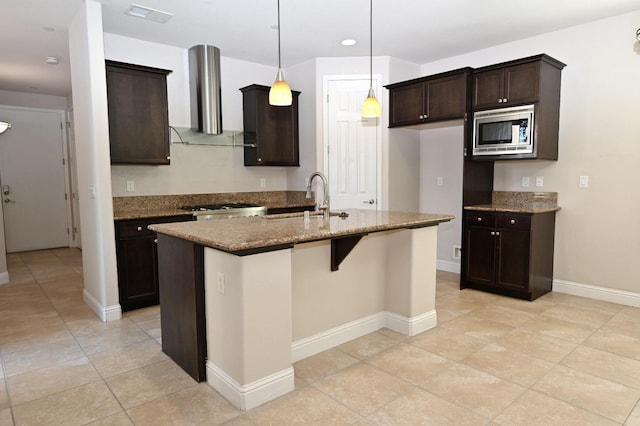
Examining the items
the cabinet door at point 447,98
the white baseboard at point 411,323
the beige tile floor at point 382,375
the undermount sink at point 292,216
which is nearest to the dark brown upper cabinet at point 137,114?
the beige tile floor at point 382,375

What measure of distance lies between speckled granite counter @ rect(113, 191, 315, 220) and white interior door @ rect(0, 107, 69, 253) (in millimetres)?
3823

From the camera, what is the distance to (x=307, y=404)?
2252mm

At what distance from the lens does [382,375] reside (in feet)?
8.46

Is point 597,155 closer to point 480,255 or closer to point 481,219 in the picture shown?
point 481,219

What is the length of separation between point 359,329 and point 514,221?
2053 mm

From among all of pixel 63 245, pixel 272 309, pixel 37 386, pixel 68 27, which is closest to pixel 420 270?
pixel 272 309

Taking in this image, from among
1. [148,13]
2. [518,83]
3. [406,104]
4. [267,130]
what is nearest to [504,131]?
[518,83]

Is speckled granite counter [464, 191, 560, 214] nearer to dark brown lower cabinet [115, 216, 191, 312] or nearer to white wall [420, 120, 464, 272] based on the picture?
white wall [420, 120, 464, 272]

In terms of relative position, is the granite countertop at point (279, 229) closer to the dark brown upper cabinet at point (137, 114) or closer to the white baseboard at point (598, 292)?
the dark brown upper cabinet at point (137, 114)

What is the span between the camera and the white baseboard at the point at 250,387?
222cm

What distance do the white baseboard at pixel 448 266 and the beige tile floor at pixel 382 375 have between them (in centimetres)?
140

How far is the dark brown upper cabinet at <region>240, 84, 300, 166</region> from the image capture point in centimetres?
506

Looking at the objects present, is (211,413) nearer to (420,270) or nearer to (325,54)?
(420,270)

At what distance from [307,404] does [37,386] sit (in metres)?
1.67
